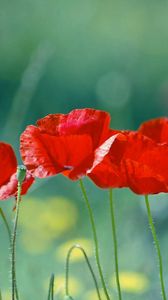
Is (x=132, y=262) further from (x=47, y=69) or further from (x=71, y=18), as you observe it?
(x=71, y=18)

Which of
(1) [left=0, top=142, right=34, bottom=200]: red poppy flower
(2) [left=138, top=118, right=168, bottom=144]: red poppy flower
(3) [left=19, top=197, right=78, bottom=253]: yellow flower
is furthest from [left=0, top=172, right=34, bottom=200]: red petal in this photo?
(3) [left=19, top=197, right=78, bottom=253]: yellow flower

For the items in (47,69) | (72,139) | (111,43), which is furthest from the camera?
(111,43)

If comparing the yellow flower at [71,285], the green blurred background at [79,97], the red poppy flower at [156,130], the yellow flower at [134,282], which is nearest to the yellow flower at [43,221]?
the green blurred background at [79,97]

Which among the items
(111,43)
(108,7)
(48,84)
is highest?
(108,7)

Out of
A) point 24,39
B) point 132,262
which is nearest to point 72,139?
point 132,262

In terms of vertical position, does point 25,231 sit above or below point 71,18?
below

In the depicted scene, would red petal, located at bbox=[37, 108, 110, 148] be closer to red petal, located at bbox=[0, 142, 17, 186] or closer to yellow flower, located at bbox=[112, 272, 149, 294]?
red petal, located at bbox=[0, 142, 17, 186]

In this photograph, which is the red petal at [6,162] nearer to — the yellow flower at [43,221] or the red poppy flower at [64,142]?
the red poppy flower at [64,142]
